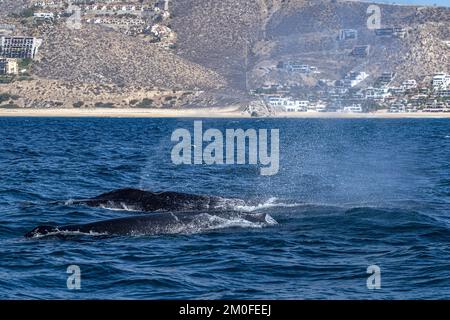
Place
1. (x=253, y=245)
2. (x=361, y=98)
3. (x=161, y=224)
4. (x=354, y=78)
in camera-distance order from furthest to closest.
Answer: (x=361, y=98)
(x=354, y=78)
(x=161, y=224)
(x=253, y=245)

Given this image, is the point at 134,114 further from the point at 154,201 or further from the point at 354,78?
the point at 154,201

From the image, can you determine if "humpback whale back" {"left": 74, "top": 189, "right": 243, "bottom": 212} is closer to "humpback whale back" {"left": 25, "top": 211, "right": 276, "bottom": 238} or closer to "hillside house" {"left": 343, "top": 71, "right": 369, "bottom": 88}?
"humpback whale back" {"left": 25, "top": 211, "right": 276, "bottom": 238}

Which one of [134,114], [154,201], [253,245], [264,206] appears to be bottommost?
[134,114]

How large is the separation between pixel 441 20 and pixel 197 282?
182 m

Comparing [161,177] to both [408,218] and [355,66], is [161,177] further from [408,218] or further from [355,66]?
[355,66]

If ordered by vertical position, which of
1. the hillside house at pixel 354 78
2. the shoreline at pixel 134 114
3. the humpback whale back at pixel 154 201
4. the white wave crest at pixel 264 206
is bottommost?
the shoreline at pixel 134 114

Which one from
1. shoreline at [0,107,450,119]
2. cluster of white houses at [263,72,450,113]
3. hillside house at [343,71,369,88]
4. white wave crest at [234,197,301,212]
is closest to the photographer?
white wave crest at [234,197,301,212]

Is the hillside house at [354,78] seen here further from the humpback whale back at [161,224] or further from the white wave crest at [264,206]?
the humpback whale back at [161,224]

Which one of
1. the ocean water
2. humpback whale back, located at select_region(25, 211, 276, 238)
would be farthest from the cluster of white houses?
humpback whale back, located at select_region(25, 211, 276, 238)

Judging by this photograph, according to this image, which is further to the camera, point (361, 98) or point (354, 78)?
point (361, 98)

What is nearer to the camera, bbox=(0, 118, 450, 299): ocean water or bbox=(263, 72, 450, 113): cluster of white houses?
bbox=(0, 118, 450, 299): ocean water

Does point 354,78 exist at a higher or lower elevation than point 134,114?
higher

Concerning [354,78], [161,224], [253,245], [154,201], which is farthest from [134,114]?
[253,245]

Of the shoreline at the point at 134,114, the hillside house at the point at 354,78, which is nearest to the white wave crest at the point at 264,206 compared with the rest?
the hillside house at the point at 354,78
